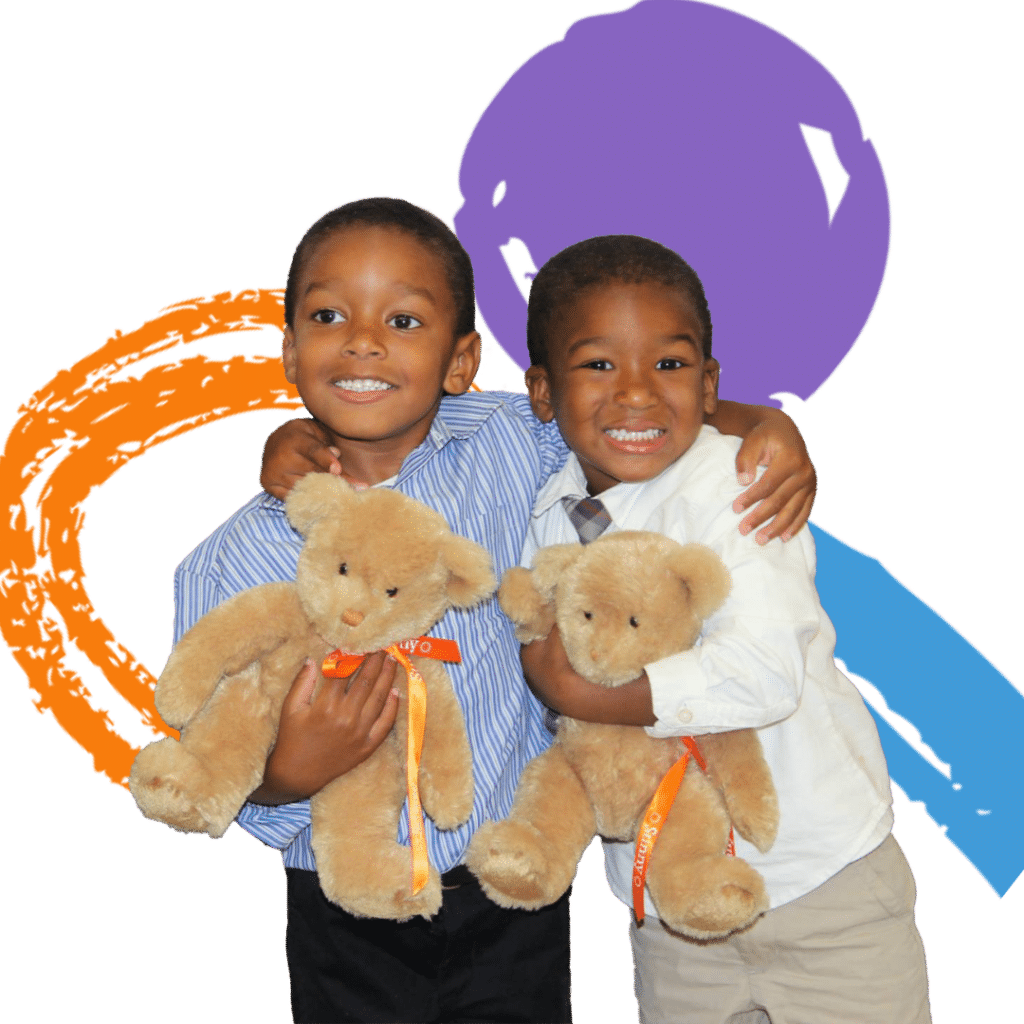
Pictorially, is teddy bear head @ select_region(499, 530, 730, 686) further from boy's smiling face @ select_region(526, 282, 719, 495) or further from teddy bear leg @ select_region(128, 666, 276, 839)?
teddy bear leg @ select_region(128, 666, 276, 839)

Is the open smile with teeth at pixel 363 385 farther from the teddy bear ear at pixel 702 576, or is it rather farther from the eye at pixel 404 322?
the teddy bear ear at pixel 702 576

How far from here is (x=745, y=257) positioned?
1.83 metres

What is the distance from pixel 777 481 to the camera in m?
1.55

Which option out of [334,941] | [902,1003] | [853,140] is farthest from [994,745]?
[334,941]

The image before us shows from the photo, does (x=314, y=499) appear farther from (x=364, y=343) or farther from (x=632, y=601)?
(x=632, y=601)

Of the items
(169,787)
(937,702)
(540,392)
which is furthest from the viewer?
(937,702)

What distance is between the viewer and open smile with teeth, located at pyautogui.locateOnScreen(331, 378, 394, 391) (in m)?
1.59

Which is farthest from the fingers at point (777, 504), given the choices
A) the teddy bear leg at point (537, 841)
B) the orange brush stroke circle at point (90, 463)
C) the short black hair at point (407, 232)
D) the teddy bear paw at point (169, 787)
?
the orange brush stroke circle at point (90, 463)

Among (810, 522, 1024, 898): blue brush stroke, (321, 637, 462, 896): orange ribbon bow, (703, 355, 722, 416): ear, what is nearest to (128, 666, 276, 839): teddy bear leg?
(321, 637, 462, 896): orange ribbon bow

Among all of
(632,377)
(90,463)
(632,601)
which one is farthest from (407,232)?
(90,463)

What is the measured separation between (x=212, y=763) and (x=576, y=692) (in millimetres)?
544

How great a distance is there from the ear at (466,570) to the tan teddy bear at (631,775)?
0.11 metres

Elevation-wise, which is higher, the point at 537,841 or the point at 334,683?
the point at 334,683

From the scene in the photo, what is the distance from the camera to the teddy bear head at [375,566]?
137 cm
